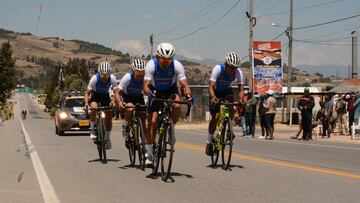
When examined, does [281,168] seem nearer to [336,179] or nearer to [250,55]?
[336,179]

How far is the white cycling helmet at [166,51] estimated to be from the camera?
9203 mm

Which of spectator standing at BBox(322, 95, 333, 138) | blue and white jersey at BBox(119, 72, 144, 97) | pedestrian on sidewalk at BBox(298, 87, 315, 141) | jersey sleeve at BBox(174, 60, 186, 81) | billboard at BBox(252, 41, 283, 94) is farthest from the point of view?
billboard at BBox(252, 41, 283, 94)

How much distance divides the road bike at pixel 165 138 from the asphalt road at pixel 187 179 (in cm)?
24

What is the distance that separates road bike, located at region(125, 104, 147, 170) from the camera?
10375 mm

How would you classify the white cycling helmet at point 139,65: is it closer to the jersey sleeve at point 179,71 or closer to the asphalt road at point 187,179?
the jersey sleeve at point 179,71

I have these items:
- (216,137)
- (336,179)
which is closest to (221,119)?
(216,137)

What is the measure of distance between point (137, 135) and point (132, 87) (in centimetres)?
90

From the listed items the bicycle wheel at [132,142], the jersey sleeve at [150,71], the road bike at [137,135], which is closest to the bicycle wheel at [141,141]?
the road bike at [137,135]

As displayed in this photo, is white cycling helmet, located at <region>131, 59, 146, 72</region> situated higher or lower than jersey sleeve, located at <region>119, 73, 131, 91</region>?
higher

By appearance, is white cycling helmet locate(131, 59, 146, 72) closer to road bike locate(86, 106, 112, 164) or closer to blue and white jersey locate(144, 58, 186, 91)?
road bike locate(86, 106, 112, 164)

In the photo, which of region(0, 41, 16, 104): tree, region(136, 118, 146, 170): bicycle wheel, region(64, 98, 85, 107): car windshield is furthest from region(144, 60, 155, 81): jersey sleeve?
region(0, 41, 16, 104): tree

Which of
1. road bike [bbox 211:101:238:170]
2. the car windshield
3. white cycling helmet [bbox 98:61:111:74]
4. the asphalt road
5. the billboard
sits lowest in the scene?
the asphalt road

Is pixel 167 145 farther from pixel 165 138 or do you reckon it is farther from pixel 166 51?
pixel 166 51

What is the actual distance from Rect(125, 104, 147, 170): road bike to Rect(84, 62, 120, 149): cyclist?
2.80 ft
